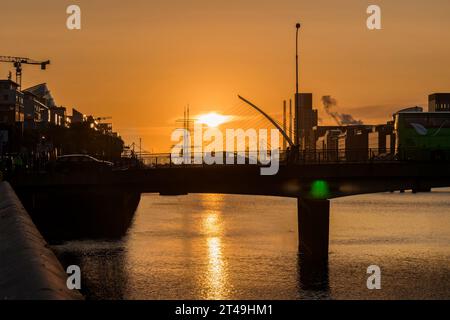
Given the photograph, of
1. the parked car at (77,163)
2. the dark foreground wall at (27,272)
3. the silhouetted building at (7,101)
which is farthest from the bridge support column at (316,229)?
the silhouetted building at (7,101)

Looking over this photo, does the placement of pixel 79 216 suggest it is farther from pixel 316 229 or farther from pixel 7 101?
pixel 7 101

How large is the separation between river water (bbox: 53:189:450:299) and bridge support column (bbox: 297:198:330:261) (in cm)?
134

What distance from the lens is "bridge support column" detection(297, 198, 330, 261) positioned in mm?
64688

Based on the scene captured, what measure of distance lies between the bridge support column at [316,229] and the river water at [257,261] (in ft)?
4.39

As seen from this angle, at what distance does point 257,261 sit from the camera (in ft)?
201

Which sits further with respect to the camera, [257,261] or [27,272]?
[257,261]

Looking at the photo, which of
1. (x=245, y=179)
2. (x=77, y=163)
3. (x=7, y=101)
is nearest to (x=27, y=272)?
(x=245, y=179)

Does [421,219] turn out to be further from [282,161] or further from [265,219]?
[282,161]

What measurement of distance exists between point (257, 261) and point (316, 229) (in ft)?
23.7

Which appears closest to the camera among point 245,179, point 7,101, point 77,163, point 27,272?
point 27,272

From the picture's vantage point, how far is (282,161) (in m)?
63.4

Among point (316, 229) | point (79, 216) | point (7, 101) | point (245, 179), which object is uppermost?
point (7, 101)

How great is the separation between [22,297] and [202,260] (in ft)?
182
